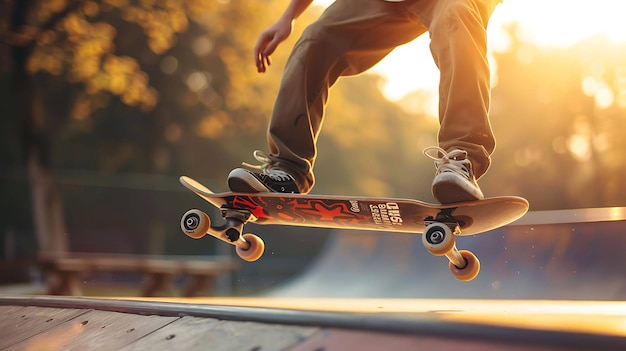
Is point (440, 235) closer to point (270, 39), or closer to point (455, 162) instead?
point (455, 162)

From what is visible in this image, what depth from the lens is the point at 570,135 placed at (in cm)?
2352

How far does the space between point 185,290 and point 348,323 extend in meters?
8.20

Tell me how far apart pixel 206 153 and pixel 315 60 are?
59.7 ft

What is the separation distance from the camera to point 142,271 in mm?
8734

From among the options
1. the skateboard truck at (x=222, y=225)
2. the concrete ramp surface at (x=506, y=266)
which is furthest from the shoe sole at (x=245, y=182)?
the concrete ramp surface at (x=506, y=266)

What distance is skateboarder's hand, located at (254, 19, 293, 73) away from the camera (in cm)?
337

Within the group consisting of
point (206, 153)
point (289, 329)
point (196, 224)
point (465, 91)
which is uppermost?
point (206, 153)

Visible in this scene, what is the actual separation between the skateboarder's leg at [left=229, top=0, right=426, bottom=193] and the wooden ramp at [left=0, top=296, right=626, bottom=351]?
1123 millimetres

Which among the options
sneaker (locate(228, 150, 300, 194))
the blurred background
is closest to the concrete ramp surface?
the blurred background

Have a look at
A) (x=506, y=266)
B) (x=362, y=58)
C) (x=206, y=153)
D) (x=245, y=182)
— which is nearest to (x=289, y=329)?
(x=245, y=182)

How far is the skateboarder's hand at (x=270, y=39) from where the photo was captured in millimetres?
3373

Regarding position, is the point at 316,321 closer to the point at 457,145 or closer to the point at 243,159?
the point at 457,145

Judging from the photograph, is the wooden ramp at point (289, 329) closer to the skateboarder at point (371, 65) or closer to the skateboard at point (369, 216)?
the skateboard at point (369, 216)

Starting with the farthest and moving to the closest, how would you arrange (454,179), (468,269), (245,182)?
1. (468,269)
2. (245,182)
3. (454,179)
